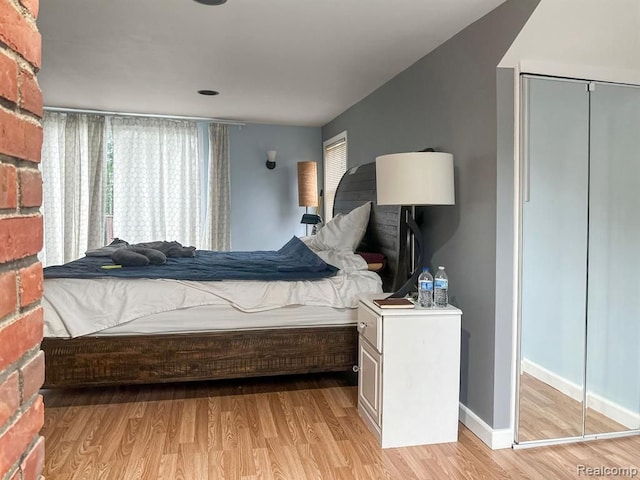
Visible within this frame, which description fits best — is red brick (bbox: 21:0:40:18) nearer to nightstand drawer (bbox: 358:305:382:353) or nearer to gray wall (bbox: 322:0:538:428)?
nightstand drawer (bbox: 358:305:382:353)

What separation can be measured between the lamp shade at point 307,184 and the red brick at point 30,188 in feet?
16.0

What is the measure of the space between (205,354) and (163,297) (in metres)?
0.42

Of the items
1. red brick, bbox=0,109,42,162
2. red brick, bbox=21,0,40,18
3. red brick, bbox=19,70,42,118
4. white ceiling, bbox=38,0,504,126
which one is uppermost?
white ceiling, bbox=38,0,504,126

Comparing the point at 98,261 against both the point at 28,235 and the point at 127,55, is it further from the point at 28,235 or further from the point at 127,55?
the point at 28,235

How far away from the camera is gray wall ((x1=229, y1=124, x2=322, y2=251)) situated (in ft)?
19.6

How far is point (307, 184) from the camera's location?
5684 mm

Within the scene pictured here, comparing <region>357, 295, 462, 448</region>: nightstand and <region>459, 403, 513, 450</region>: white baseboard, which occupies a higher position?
<region>357, 295, 462, 448</region>: nightstand

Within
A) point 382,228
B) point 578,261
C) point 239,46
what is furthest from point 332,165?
point 578,261

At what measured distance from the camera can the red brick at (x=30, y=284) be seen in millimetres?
779

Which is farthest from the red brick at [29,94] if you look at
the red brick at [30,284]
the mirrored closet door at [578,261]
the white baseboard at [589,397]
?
the white baseboard at [589,397]

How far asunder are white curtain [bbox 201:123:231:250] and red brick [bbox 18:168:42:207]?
5.06 metres

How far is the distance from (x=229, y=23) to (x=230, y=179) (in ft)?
11.0

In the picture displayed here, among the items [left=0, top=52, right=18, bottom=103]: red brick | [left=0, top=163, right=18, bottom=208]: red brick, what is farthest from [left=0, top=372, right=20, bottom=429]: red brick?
[left=0, top=52, right=18, bottom=103]: red brick

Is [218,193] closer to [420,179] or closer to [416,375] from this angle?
[420,179]
